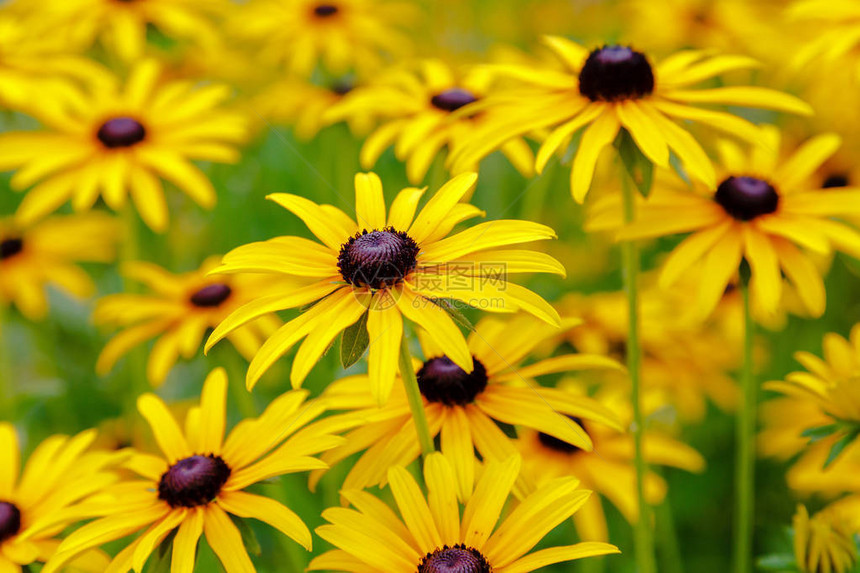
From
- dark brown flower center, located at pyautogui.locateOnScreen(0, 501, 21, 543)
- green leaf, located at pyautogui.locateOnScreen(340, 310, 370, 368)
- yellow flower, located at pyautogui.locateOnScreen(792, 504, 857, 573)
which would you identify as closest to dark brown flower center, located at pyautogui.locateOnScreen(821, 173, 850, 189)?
yellow flower, located at pyautogui.locateOnScreen(792, 504, 857, 573)

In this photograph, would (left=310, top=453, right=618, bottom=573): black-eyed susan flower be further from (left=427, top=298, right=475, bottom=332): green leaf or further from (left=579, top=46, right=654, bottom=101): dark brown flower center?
(left=579, top=46, right=654, bottom=101): dark brown flower center

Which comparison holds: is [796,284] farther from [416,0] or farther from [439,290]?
[416,0]

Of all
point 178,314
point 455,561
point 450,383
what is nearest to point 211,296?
point 178,314

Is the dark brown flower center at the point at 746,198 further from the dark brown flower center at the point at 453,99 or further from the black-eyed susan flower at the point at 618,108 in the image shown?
the dark brown flower center at the point at 453,99

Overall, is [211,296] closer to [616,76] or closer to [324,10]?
[616,76]

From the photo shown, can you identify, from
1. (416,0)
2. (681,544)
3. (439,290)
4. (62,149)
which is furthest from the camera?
(416,0)

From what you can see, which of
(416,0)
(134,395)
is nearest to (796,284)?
(134,395)
